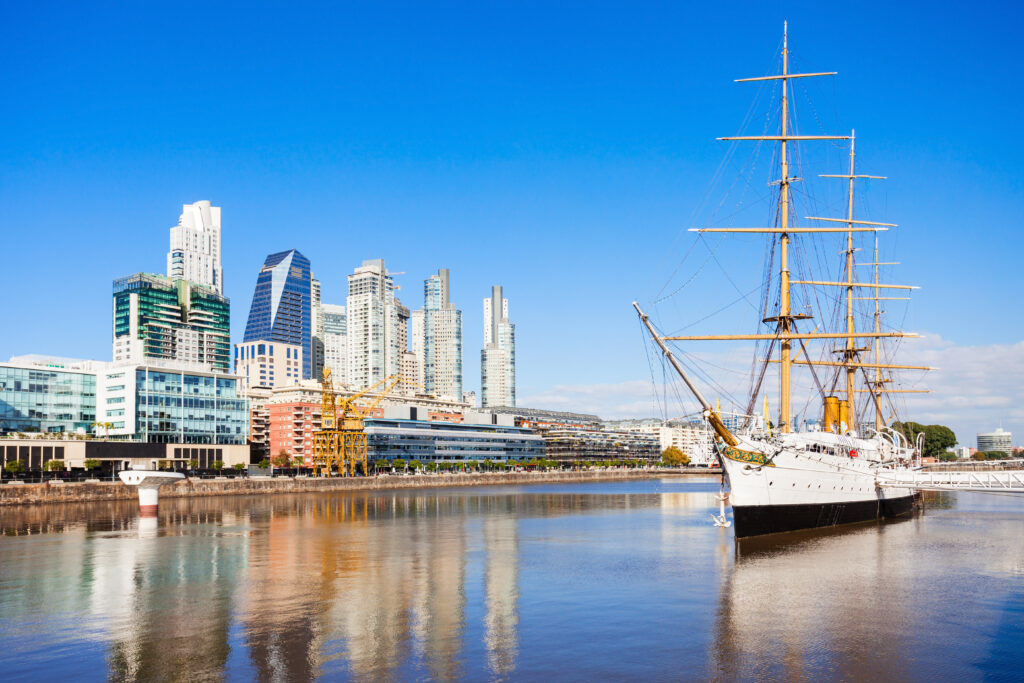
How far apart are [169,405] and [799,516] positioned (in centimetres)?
12095

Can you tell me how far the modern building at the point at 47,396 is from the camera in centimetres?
14112

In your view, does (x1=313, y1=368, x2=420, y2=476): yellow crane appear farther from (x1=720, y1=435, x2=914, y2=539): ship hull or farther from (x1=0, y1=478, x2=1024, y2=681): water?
(x1=720, y1=435, x2=914, y2=539): ship hull

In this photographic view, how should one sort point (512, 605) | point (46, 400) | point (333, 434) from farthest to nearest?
1. point (333, 434)
2. point (46, 400)
3. point (512, 605)

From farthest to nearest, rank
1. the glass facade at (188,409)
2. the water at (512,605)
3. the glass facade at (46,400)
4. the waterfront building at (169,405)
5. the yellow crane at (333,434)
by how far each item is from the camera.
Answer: the yellow crane at (333,434) < the glass facade at (188,409) < the waterfront building at (169,405) < the glass facade at (46,400) < the water at (512,605)

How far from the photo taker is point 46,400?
147 meters

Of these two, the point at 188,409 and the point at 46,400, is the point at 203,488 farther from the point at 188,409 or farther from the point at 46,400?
the point at 46,400

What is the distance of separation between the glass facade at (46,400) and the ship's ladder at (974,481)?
131 m

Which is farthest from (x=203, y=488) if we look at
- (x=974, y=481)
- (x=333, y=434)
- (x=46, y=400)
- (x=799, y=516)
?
(x=974, y=481)

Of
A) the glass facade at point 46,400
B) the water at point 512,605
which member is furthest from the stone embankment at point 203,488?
the water at point 512,605

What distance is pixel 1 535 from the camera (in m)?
66.4

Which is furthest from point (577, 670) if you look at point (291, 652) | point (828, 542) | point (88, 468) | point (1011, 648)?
point (88, 468)

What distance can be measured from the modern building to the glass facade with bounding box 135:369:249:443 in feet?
36.7

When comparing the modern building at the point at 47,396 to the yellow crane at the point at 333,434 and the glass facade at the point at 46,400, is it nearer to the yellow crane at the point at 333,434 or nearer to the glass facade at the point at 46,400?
the glass facade at the point at 46,400

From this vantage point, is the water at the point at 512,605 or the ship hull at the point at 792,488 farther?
the ship hull at the point at 792,488
